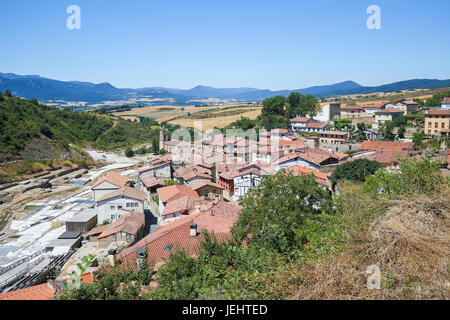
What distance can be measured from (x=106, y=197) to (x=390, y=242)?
18963mm

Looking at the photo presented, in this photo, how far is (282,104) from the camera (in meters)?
49.0

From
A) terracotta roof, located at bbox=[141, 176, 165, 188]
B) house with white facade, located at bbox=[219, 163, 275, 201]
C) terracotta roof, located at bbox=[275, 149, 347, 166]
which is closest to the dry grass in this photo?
house with white facade, located at bbox=[219, 163, 275, 201]

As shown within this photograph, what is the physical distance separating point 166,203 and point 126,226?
3.34m

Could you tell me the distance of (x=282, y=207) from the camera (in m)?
10.8

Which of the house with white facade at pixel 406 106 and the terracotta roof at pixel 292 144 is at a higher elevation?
→ the house with white facade at pixel 406 106

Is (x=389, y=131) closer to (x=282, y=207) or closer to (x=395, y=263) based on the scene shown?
(x=282, y=207)

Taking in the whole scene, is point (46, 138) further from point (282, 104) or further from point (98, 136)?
point (282, 104)

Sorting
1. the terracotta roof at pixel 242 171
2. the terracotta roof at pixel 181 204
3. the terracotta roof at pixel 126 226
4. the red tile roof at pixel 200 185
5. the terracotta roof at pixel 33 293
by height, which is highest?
the terracotta roof at pixel 242 171

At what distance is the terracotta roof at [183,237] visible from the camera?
11602 mm

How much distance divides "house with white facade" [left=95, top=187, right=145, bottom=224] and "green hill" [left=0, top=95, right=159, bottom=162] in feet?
81.1

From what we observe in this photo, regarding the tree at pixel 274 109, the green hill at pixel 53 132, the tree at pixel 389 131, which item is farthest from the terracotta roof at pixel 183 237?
the tree at pixel 274 109

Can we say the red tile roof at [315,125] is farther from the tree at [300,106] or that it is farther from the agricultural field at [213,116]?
the agricultural field at [213,116]

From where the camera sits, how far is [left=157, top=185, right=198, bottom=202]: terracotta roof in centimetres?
1994

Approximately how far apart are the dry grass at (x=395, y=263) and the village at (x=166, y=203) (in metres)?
2.93
